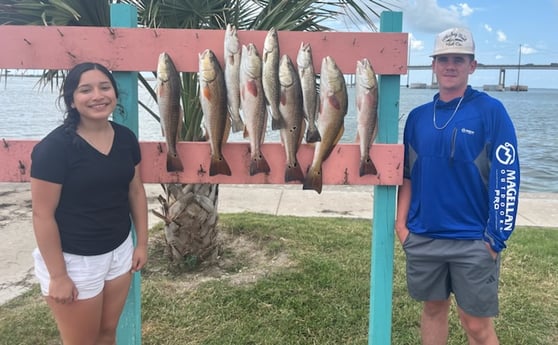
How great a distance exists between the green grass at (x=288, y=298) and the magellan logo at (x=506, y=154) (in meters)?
1.56

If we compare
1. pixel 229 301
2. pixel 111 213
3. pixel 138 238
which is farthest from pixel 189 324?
pixel 111 213

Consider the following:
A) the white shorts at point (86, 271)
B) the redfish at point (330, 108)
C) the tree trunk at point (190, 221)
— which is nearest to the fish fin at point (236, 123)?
the redfish at point (330, 108)

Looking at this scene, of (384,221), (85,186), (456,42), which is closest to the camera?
(85,186)

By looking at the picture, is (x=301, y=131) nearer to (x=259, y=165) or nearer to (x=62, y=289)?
(x=259, y=165)

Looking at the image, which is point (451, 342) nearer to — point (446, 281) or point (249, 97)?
point (446, 281)

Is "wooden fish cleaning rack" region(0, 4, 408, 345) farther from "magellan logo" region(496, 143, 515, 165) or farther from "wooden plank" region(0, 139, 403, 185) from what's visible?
"magellan logo" region(496, 143, 515, 165)

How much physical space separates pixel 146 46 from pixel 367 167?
1332 mm

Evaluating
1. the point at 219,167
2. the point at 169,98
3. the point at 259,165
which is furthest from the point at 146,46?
the point at 259,165

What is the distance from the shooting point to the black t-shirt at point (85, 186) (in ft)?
6.08

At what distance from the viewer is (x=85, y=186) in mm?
1932

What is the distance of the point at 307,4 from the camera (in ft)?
12.0

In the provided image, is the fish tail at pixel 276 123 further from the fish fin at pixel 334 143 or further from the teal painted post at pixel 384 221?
the teal painted post at pixel 384 221

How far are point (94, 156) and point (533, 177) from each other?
1187cm

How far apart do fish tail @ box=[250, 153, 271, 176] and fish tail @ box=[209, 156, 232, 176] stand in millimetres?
132
